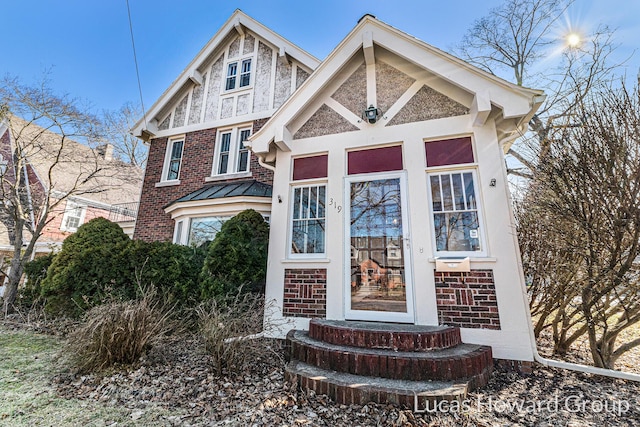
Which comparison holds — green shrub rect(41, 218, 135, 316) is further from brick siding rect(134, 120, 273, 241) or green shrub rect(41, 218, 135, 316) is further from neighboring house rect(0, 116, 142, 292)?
neighboring house rect(0, 116, 142, 292)

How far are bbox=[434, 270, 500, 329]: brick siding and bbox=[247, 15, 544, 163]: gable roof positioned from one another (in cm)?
252

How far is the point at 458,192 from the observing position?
464cm

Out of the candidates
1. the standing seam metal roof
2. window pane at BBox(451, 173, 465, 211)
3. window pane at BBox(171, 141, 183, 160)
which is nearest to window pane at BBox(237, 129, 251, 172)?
the standing seam metal roof

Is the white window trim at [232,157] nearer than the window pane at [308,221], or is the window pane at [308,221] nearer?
the window pane at [308,221]

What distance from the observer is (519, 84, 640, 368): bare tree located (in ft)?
11.3

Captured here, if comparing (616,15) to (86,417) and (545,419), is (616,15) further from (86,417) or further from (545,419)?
(86,417)

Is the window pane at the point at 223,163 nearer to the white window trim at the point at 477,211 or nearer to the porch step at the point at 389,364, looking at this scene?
the white window trim at the point at 477,211

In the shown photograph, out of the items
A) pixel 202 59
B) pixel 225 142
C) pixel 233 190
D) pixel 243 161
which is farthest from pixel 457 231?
pixel 202 59

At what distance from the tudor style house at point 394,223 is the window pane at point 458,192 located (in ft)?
0.06

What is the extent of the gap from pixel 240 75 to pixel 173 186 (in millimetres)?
4541

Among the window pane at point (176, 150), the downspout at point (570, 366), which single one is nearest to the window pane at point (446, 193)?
the downspout at point (570, 366)

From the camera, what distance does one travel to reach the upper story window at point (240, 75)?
10.0 metres

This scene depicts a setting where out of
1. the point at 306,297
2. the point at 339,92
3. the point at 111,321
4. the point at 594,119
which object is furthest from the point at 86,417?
the point at 594,119

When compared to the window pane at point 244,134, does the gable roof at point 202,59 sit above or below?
above
